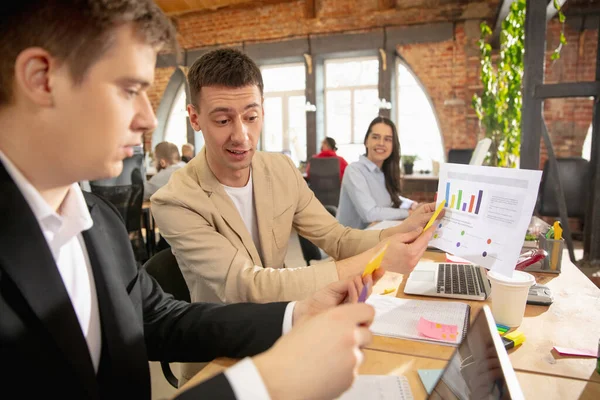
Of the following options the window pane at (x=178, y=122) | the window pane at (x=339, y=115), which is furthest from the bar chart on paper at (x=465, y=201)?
the window pane at (x=178, y=122)

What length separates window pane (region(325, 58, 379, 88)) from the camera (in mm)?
8117

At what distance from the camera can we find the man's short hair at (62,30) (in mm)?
585

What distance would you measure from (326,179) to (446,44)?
3441 millimetres

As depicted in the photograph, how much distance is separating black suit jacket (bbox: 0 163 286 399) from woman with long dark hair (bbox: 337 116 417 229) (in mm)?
2121

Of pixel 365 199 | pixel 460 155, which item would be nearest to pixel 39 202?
pixel 365 199

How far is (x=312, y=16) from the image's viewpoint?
7.74m

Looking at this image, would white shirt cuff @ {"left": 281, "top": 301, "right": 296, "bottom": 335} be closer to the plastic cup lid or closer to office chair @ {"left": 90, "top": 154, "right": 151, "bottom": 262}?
the plastic cup lid

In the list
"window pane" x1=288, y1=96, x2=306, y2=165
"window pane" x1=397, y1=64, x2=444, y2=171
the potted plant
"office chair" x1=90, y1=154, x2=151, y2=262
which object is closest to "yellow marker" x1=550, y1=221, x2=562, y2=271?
"office chair" x1=90, y1=154, x2=151, y2=262

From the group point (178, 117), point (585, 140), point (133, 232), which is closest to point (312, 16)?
point (178, 117)

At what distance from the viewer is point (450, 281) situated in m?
1.50

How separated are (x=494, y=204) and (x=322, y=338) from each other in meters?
0.75

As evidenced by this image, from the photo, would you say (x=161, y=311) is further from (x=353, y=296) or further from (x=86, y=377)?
(x=353, y=296)

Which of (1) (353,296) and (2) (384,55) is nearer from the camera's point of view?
(1) (353,296)

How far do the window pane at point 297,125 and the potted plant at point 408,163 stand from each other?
2155 mm
